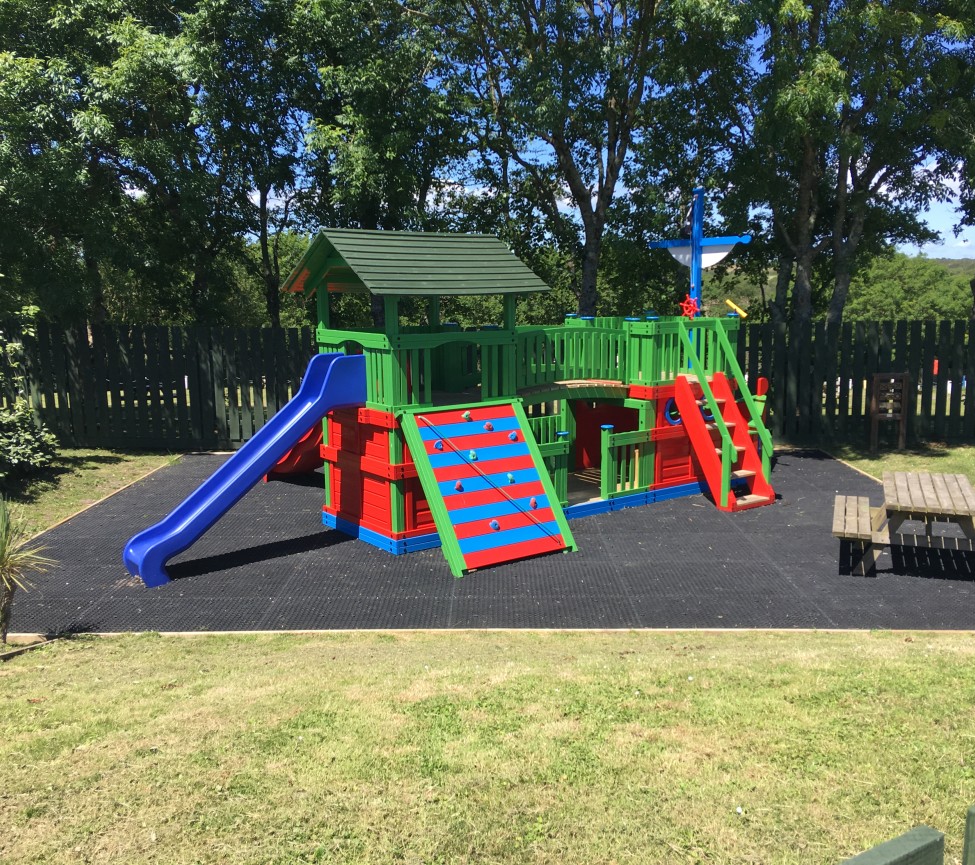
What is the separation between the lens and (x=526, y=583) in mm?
7836

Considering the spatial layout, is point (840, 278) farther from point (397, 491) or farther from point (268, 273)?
point (268, 273)

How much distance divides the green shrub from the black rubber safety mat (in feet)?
6.36

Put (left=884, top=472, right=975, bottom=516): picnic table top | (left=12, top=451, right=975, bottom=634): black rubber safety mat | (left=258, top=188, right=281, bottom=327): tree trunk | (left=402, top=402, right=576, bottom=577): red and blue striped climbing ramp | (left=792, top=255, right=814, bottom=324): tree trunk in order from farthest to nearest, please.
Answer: (left=258, top=188, right=281, bottom=327): tree trunk, (left=792, top=255, right=814, bottom=324): tree trunk, (left=402, top=402, right=576, bottom=577): red and blue striped climbing ramp, (left=884, top=472, right=975, bottom=516): picnic table top, (left=12, top=451, right=975, bottom=634): black rubber safety mat

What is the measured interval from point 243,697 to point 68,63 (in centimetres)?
1431

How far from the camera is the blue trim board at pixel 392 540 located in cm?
885

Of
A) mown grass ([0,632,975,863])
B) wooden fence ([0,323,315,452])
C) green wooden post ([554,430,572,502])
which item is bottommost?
mown grass ([0,632,975,863])

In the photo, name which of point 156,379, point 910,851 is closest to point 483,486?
point 910,851

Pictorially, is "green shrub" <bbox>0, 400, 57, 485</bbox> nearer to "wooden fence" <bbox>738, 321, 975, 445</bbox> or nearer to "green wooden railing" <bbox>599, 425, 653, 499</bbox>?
"green wooden railing" <bbox>599, 425, 653, 499</bbox>

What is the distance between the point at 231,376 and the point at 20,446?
394cm

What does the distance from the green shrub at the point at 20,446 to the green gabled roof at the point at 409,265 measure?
4.67 meters

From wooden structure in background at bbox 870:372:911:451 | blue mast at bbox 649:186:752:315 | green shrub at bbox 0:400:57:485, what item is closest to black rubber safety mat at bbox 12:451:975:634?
green shrub at bbox 0:400:57:485

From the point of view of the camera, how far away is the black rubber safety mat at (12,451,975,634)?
690 centimetres

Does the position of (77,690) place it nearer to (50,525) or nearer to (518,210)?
(50,525)

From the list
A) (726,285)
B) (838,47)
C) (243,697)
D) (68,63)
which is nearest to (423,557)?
(243,697)
